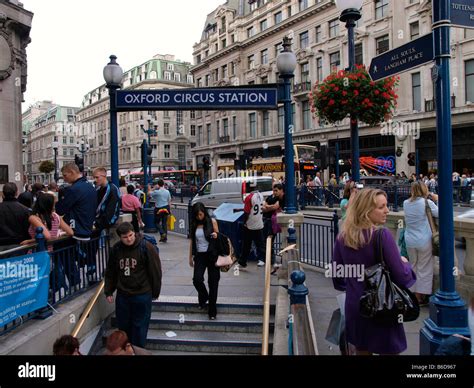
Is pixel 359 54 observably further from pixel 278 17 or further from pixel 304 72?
pixel 278 17

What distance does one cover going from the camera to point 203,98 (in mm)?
6621

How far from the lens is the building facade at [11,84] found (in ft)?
39.5

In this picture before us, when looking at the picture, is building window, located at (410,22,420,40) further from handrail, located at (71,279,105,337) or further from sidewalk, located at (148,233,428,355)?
handrail, located at (71,279,105,337)

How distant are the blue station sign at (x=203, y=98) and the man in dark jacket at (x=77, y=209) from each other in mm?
1797

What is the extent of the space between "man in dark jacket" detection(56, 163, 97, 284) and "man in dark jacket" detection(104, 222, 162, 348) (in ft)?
3.99

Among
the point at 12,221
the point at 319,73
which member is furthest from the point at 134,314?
the point at 319,73

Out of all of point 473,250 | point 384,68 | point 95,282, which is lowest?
point 95,282

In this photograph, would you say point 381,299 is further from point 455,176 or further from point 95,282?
point 455,176

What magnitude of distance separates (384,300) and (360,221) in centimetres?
59

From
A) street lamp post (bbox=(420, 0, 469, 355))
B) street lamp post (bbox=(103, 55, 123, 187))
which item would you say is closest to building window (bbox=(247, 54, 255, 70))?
street lamp post (bbox=(103, 55, 123, 187))

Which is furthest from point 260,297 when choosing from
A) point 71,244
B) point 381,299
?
point 381,299

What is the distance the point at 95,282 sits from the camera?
6457mm

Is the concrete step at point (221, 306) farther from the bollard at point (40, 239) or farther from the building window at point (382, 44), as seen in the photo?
the building window at point (382, 44)

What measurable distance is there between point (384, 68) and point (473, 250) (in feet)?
8.63
